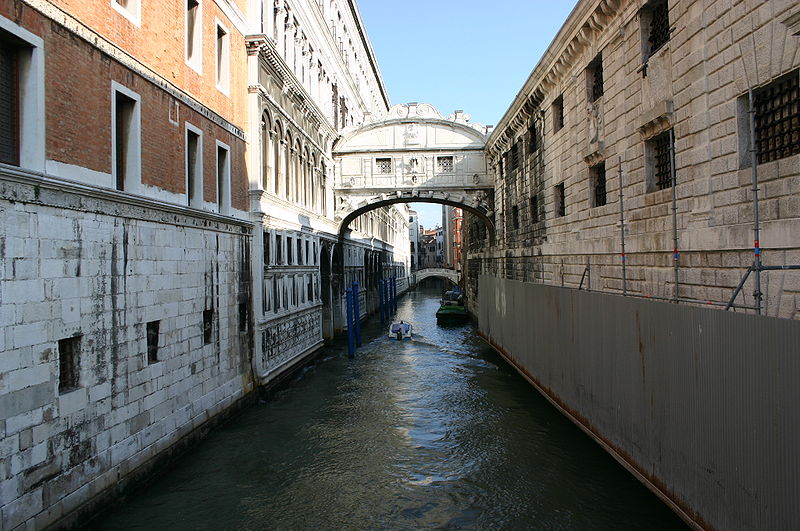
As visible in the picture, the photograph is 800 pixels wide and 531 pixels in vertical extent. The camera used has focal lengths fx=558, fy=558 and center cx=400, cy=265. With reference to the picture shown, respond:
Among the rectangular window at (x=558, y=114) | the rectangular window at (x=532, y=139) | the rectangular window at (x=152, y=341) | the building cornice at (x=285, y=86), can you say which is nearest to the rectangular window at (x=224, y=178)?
the building cornice at (x=285, y=86)

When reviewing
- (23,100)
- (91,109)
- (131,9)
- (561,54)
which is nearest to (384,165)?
(561,54)

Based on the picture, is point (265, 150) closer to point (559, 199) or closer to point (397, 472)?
point (559, 199)

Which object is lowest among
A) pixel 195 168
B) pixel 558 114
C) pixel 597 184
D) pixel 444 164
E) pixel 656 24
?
pixel 597 184

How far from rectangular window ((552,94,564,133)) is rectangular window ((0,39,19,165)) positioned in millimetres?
11961

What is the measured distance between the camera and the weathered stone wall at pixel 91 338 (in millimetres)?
5836

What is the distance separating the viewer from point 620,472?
8.30 metres

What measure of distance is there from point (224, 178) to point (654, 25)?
876 cm

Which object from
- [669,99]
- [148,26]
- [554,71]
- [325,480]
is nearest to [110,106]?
[148,26]

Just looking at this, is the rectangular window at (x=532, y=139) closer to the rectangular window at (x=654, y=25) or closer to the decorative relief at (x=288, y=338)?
the rectangular window at (x=654, y=25)

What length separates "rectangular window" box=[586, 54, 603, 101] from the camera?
39.4ft

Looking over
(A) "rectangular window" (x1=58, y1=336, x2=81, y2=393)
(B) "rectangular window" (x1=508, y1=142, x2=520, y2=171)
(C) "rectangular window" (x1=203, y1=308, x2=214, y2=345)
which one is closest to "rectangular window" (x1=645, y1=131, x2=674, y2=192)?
(C) "rectangular window" (x1=203, y1=308, x2=214, y2=345)

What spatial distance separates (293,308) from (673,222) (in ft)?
37.1

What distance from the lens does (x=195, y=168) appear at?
417 inches

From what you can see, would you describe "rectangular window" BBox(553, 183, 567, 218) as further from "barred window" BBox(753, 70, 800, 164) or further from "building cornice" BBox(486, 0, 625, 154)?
"barred window" BBox(753, 70, 800, 164)
